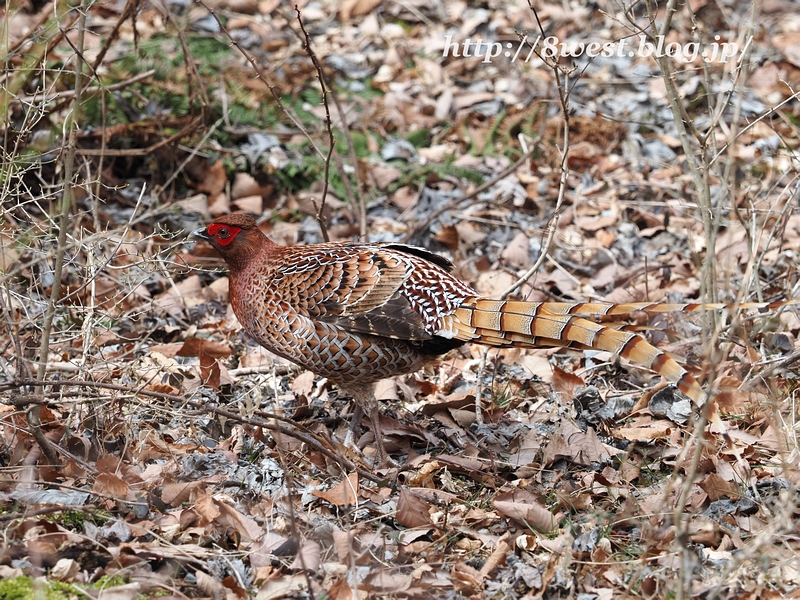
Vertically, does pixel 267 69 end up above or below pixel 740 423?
above

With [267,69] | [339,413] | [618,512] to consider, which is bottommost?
[339,413]

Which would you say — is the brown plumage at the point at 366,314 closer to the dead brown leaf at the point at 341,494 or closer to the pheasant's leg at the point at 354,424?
the pheasant's leg at the point at 354,424

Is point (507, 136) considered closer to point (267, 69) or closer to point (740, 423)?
point (267, 69)

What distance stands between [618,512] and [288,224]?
417cm

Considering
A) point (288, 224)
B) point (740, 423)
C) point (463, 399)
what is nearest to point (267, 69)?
point (288, 224)

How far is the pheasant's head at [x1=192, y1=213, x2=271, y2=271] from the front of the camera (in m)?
5.20

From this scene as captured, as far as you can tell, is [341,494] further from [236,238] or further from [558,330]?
[236,238]

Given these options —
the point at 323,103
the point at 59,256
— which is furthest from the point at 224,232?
the point at 59,256

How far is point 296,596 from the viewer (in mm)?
3590

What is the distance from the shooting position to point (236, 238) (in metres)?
5.20

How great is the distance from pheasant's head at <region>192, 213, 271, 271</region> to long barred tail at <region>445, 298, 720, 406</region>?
134 centimetres

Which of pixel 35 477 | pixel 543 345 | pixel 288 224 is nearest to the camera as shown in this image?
pixel 35 477

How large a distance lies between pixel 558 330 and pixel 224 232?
2138mm

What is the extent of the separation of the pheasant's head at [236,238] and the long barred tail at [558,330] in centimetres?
134
